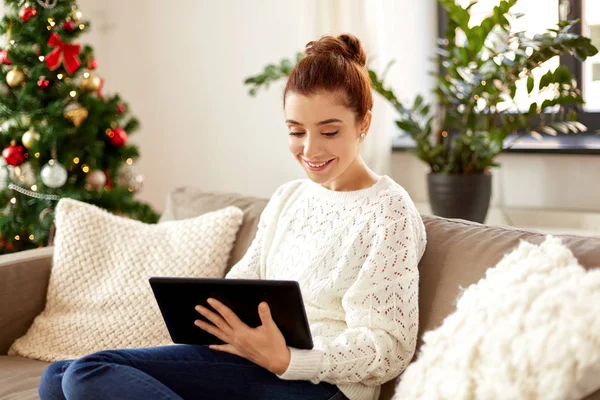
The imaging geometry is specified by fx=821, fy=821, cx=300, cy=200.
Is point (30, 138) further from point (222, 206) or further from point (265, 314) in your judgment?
point (265, 314)

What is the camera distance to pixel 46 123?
113 inches

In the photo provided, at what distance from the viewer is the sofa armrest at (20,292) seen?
216 centimetres

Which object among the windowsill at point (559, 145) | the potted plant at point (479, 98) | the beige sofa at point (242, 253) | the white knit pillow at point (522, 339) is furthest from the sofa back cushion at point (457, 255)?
the windowsill at point (559, 145)

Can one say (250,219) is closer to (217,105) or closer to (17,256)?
(17,256)

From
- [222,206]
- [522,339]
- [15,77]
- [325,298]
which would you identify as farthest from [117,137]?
[522,339]

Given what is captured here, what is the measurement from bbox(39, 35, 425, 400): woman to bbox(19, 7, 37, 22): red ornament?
1.44 m

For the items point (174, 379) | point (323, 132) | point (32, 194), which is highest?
point (323, 132)

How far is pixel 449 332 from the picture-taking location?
1.40 meters

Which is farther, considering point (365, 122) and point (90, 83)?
point (90, 83)

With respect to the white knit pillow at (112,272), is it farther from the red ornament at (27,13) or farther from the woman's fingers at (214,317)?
the red ornament at (27,13)

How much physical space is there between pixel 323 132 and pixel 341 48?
0.20m

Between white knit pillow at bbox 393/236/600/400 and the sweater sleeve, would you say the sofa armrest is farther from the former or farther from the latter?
white knit pillow at bbox 393/236/600/400

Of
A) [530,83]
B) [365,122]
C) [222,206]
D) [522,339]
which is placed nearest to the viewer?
[522,339]

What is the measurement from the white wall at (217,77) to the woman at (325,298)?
1557mm
